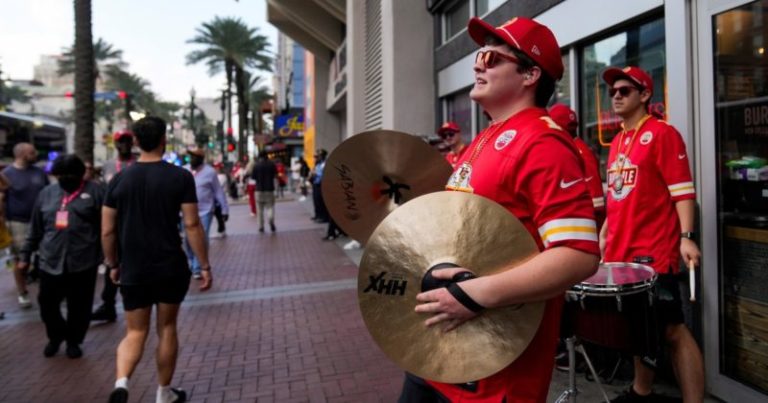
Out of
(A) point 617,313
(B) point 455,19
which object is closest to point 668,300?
(A) point 617,313

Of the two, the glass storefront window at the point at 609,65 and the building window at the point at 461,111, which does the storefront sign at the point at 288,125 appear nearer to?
the building window at the point at 461,111

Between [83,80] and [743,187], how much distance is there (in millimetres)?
11411

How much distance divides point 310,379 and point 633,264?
2590 millimetres

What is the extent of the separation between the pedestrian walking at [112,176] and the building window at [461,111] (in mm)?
4856

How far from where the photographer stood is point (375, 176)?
2.67 meters

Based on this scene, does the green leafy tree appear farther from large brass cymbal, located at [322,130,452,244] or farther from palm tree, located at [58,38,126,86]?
large brass cymbal, located at [322,130,452,244]

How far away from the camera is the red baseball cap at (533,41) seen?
1750 millimetres

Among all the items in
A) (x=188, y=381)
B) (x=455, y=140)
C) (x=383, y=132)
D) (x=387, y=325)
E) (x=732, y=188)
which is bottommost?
(x=188, y=381)

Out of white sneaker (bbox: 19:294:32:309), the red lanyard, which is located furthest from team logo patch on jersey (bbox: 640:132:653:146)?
white sneaker (bbox: 19:294:32:309)

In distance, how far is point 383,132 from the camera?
2.61 meters

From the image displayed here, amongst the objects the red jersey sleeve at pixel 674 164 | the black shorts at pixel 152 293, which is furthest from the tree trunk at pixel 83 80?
the red jersey sleeve at pixel 674 164

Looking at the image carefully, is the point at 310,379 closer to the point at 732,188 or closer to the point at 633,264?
the point at 633,264

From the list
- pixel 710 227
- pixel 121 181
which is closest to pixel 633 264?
pixel 710 227

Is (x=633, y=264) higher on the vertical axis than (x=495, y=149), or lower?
lower
